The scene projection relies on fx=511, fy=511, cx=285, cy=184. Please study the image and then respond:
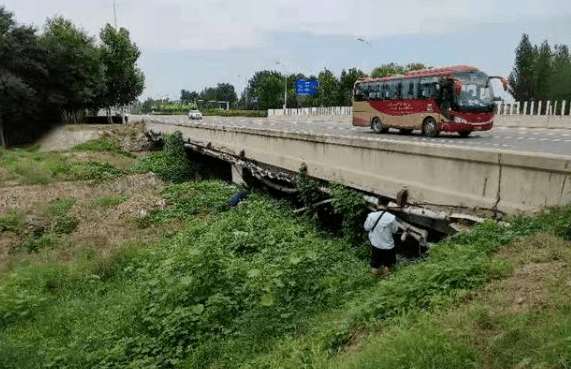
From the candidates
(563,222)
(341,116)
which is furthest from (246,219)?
(341,116)

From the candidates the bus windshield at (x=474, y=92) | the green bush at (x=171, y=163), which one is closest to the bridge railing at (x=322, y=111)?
the green bush at (x=171, y=163)

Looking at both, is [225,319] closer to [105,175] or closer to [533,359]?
[533,359]

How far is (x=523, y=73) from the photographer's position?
53.2 metres

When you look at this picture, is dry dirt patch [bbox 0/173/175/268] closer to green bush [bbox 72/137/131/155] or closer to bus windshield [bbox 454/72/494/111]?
bus windshield [bbox 454/72/494/111]

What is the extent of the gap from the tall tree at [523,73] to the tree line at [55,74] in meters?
39.1

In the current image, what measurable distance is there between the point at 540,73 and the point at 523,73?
2.29 m

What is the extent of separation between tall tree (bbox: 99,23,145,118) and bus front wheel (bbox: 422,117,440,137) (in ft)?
118

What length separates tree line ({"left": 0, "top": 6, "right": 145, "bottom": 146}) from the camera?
40.3 meters

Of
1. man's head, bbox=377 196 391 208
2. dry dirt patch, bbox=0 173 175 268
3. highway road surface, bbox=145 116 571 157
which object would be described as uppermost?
highway road surface, bbox=145 116 571 157

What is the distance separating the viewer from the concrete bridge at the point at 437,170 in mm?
7031

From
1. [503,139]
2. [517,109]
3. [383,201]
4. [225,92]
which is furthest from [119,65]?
[225,92]

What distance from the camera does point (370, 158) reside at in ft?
34.8

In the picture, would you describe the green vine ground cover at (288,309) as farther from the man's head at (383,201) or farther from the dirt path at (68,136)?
the dirt path at (68,136)

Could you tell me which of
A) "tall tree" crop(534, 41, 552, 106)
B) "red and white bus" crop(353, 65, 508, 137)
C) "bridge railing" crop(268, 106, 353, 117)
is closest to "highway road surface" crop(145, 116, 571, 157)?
"red and white bus" crop(353, 65, 508, 137)
